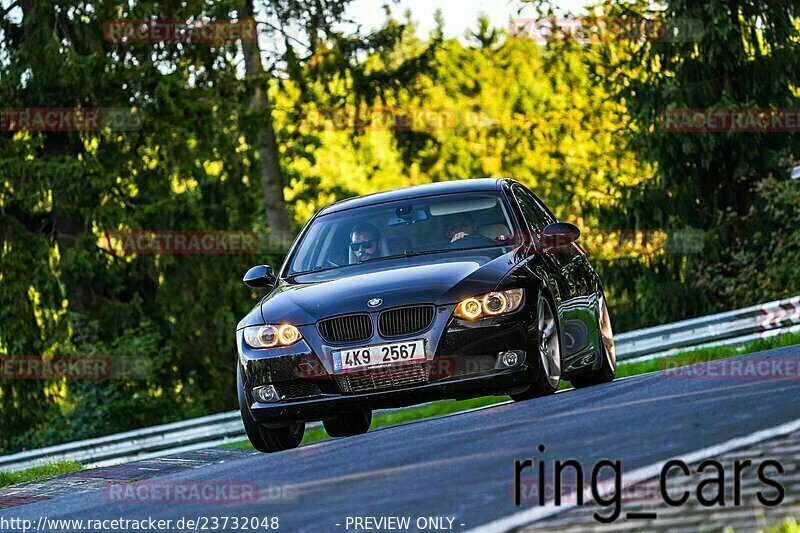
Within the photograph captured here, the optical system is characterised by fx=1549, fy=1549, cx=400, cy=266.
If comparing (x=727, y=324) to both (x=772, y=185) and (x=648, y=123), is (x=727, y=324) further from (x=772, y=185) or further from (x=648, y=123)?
(x=648, y=123)

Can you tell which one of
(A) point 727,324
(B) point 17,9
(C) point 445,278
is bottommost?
(A) point 727,324

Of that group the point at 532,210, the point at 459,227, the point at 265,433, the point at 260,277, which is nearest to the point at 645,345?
the point at 532,210

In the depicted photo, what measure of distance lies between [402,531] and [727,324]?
1449 cm

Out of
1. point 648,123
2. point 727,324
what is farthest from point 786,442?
point 648,123

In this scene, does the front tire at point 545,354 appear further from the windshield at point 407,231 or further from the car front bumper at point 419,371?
the windshield at point 407,231

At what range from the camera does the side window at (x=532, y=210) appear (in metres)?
12.1

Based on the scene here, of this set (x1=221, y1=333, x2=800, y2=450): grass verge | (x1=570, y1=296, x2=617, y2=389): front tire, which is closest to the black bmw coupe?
(x1=570, y1=296, x2=617, y2=389): front tire

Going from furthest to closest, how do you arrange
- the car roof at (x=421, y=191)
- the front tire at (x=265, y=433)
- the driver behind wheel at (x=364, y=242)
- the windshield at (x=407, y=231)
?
1. the car roof at (x=421, y=191)
2. the driver behind wheel at (x=364, y=242)
3. the windshield at (x=407, y=231)
4. the front tire at (x=265, y=433)

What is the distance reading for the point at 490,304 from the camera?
10.1 meters

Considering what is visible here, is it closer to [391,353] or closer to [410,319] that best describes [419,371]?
[391,353]

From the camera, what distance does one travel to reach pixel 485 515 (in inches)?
247

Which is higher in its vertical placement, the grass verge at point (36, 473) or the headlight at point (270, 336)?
the headlight at point (270, 336)

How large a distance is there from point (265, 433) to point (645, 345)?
10.2 m

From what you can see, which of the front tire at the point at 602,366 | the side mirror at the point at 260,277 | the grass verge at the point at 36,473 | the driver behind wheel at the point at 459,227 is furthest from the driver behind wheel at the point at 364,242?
the grass verge at the point at 36,473
